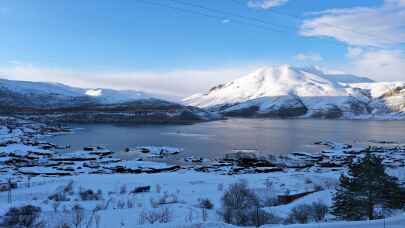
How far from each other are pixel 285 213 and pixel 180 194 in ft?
18.9

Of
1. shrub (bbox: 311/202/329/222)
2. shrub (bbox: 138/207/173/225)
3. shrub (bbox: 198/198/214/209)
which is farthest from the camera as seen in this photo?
shrub (bbox: 198/198/214/209)

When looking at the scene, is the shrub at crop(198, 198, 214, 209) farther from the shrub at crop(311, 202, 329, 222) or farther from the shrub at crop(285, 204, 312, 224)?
the shrub at crop(311, 202, 329, 222)

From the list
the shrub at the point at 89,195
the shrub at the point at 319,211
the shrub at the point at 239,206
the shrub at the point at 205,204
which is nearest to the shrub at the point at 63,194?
the shrub at the point at 89,195

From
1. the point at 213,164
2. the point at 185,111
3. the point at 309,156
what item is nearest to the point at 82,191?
the point at 213,164

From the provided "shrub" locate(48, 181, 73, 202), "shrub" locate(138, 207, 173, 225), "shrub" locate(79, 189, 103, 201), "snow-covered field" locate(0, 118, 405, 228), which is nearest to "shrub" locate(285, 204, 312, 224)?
"snow-covered field" locate(0, 118, 405, 228)

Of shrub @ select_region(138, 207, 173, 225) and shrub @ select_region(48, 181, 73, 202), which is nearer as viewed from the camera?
shrub @ select_region(138, 207, 173, 225)

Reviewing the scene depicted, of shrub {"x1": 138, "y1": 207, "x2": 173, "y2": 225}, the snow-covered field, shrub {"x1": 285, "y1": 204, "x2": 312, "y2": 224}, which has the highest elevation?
shrub {"x1": 138, "y1": 207, "x2": 173, "y2": 225}

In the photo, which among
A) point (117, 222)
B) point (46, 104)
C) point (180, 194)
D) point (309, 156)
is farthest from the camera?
point (46, 104)

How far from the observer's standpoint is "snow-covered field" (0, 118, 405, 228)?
8.64 metres

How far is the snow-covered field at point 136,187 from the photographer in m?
8.64

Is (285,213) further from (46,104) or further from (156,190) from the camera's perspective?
(46,104)

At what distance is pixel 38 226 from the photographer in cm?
715

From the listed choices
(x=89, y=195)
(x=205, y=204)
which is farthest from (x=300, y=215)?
(x=89, y=195)

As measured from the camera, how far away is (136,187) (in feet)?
60.3
